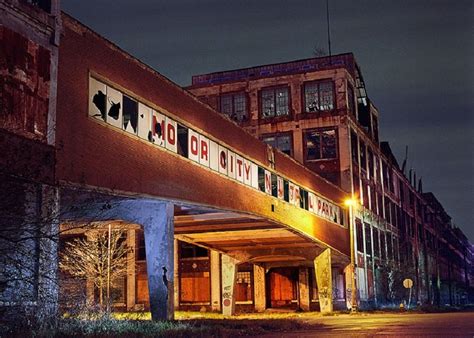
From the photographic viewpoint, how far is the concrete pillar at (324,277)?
42094 mm

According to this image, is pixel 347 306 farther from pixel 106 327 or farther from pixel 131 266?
pixel 106 327

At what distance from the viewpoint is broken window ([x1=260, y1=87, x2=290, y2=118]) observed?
5291 cm

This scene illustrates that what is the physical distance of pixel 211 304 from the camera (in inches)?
1790

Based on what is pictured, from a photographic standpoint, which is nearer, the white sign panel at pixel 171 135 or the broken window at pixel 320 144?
the white sign panel at pixel 171 135

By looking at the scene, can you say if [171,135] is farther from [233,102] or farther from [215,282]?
[233,102]

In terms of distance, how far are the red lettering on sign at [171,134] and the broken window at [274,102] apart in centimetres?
3020

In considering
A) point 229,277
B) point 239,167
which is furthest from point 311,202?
point 239,167

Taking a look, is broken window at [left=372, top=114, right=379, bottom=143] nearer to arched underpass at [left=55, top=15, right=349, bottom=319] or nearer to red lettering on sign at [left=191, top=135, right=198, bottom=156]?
arched underpass at [left=55, top=15, right=349, bottom=319]

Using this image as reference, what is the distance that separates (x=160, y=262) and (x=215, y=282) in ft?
81.5

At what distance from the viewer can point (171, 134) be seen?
2311cm

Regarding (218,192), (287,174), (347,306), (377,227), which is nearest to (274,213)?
(287,174)

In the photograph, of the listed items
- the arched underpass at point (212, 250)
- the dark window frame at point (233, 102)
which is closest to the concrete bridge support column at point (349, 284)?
the arched underpass at point (212, 250)

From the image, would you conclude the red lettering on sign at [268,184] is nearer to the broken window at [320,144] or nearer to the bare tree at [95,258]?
the bare tree at [95,258]

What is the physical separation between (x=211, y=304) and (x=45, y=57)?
3140 centimetres
